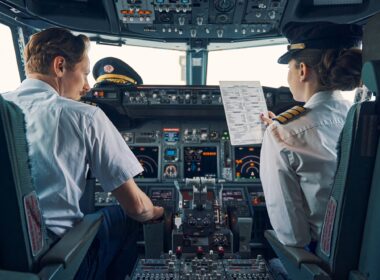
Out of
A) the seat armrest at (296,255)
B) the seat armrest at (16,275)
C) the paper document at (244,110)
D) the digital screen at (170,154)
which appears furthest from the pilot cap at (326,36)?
the digital screen at (170,154)

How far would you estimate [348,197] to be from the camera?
3.34 ft

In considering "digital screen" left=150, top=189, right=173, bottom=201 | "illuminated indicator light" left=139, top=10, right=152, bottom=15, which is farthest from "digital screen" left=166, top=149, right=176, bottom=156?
"illuminated indicator light" left=139, top=10, right=152, bottom=15

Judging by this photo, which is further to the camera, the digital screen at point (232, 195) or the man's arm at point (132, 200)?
the digital screen at point (232, 195)

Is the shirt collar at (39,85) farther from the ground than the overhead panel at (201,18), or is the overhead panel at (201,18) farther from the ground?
the overhead panel at (201,18)

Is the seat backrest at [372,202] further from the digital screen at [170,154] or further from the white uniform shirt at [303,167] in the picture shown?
the digital screen at [170,154]

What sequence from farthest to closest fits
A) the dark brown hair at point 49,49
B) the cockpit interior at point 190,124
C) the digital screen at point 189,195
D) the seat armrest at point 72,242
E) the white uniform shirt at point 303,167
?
the digital screen at point 189,195 → the cockpit interior at point 190,124 → the dark brown hair at point 49,49 → the white uniform shirt at point 303,167 → the seat armrest at point 72,242

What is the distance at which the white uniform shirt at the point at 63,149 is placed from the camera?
4.40 ft

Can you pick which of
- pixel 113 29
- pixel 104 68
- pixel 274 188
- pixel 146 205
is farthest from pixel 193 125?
pixel 274 188

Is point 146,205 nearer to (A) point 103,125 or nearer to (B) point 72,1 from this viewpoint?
(A) point 103,125

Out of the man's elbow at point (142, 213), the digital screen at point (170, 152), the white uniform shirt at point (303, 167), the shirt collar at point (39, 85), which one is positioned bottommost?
the digital screen at point (170, 152)

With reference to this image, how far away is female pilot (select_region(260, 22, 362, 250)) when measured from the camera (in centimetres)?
128

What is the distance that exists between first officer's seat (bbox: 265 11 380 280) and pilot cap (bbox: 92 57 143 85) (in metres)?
2.04

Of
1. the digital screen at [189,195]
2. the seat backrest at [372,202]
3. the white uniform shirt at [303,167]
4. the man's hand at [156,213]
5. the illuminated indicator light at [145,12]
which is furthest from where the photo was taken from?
the illuminated indicator light at [145,12]

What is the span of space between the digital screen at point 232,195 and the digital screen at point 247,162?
5.6 inches
